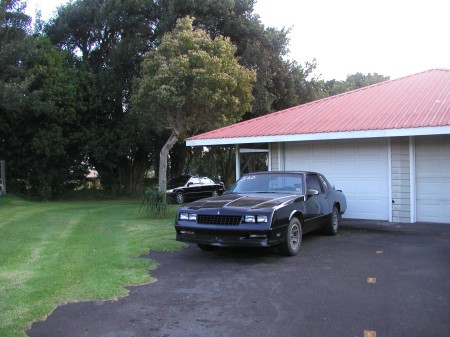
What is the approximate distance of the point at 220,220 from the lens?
741 cm

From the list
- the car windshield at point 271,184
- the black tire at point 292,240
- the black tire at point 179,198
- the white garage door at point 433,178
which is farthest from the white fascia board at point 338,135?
the black tire at point 179,198

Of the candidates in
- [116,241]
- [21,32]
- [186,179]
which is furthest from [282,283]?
[21,32]

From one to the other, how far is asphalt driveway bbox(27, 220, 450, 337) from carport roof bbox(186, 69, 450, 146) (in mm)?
3443

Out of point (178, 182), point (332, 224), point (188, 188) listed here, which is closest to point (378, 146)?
point (332, 224)

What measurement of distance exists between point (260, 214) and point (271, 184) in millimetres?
1954

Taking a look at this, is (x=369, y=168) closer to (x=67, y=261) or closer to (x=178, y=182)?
(x=67, y=261)

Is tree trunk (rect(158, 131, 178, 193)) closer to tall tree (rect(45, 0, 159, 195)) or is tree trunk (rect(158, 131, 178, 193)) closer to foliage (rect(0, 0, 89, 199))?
tall tree (rect(45, 0, 159, 195))

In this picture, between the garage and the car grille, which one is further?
the garage

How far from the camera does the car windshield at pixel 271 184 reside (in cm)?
888

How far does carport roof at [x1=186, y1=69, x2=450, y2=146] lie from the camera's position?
1065 centimetres

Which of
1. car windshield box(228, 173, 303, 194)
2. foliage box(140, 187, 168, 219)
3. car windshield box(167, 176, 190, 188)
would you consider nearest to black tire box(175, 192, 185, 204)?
car windshield box(167, 176, 190, 188)

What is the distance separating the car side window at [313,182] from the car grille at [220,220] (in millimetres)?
2342

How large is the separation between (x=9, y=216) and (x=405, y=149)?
12464mm

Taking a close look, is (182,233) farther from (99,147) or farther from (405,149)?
(99,147)
